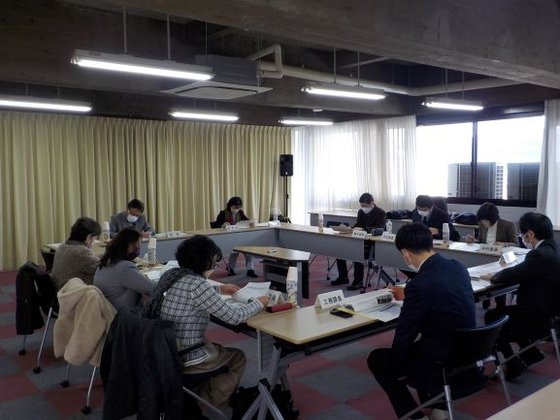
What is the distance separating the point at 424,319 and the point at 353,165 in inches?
334

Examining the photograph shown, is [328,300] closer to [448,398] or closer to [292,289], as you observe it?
[292,289]

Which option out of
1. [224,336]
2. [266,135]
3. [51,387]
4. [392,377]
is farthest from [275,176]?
[392,377]

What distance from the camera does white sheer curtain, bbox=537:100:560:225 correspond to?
771 centimetres

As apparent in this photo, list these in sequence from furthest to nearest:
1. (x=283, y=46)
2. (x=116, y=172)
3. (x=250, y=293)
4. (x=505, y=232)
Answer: (x=116, y=172) < (x=283, y=46) < (x=505, y=232) < (x=250, y=293)

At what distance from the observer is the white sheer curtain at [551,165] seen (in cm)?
771

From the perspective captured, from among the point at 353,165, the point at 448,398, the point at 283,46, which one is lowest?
the point at 448,398

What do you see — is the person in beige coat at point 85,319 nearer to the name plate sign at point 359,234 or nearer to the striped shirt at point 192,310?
the striped shirt at point 192,310

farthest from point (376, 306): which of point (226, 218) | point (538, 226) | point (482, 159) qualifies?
point (482, 159)

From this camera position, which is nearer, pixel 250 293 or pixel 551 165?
pixel 250 293

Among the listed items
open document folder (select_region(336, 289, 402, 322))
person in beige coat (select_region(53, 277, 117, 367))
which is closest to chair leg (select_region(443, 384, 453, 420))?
open document folder (select_region(336, 289, 402, 322))

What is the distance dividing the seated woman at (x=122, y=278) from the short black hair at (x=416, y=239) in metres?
1.69

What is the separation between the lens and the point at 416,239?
261cm

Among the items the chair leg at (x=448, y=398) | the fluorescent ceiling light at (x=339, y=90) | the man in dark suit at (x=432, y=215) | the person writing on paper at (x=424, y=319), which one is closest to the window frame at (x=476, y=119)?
the man in dark suit at (x=432, y=215)

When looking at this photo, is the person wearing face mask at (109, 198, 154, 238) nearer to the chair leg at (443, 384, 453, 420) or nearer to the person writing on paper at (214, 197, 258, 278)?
the person writing on paper at (214, 197, 258, 278)
